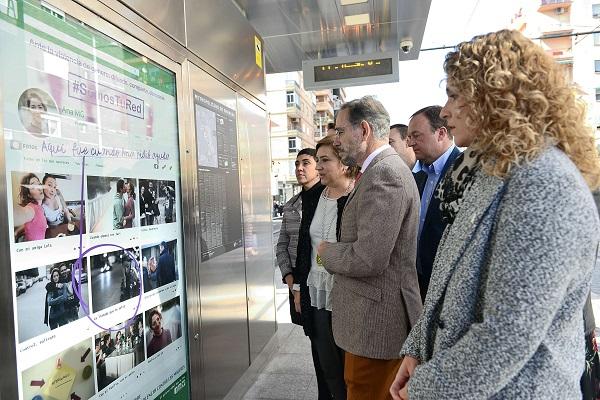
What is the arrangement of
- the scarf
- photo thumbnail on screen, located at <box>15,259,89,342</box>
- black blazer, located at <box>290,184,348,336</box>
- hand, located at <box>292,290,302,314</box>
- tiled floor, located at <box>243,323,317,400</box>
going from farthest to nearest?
tiled floor, located at <box>243,323,317,400</box> < hand, located at <box>292,290,302,314</box> < black blazer, located at <box>290,184,348,336</box> < photo thumbnail on screen, located at <box>15,259,89,342</box> < the scarf

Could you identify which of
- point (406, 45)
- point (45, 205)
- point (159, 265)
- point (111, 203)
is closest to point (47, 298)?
point (45, 205)

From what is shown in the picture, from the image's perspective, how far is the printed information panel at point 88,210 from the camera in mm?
1454

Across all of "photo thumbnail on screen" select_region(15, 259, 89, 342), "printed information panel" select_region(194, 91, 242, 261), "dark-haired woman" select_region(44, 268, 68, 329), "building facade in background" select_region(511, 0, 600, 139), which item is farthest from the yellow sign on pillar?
"building facade in background" select_region(511, 0, 600, 139)

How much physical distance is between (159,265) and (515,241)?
1.87 m

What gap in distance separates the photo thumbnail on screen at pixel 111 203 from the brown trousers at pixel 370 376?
129 centimetres

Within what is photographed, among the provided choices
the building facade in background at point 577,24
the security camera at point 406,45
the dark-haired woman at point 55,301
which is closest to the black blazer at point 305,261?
the dark-haired woman at point 55,301

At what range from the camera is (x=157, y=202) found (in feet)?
7.57

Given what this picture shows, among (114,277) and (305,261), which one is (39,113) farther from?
(305,261)

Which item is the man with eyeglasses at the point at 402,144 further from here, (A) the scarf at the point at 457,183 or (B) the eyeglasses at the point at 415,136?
(A) the scarf at the point at 457,183

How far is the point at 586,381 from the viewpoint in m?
1.61

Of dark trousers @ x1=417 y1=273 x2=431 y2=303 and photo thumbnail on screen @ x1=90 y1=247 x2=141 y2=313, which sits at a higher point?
photo thumbnail on screen @ x1=90 y1=247 x2=141 y2=313

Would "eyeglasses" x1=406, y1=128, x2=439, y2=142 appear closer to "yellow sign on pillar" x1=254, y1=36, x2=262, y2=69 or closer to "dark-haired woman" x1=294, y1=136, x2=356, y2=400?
"dark-haired woman" x1=294, y1=136, x2=356, y2=400

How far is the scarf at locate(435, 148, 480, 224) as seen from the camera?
4.17 ft

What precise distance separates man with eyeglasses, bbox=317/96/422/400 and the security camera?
194 inches
